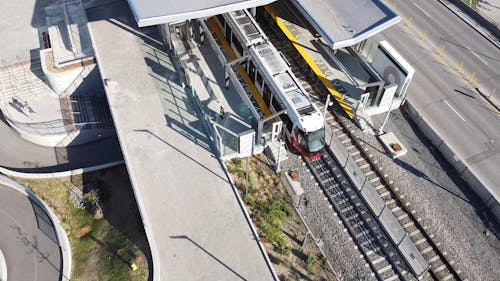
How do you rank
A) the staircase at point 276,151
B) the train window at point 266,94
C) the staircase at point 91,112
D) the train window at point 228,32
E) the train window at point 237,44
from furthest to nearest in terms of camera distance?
the staircase at point 91,112 < the train window at point 228,32 < the train window at point 237,44 < the train window at point 266,94 < the staircase at point 276,151

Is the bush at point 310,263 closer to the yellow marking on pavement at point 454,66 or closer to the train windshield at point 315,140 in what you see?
the train windshield at point 315,140

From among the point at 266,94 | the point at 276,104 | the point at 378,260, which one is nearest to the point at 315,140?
the point at 276,104

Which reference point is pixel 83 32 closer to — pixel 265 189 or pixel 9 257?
pixel 9 257

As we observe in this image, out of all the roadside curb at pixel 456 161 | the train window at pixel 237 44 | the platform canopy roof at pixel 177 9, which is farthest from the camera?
the train window at pixel 237 44

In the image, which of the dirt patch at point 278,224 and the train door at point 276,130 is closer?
the dirt patch at point 278,224

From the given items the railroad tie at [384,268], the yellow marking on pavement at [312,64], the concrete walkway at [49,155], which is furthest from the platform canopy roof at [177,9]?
the railroad tie at [384,268]

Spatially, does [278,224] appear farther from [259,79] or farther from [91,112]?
[91,112]

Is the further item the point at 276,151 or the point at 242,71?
the point at 242,71
